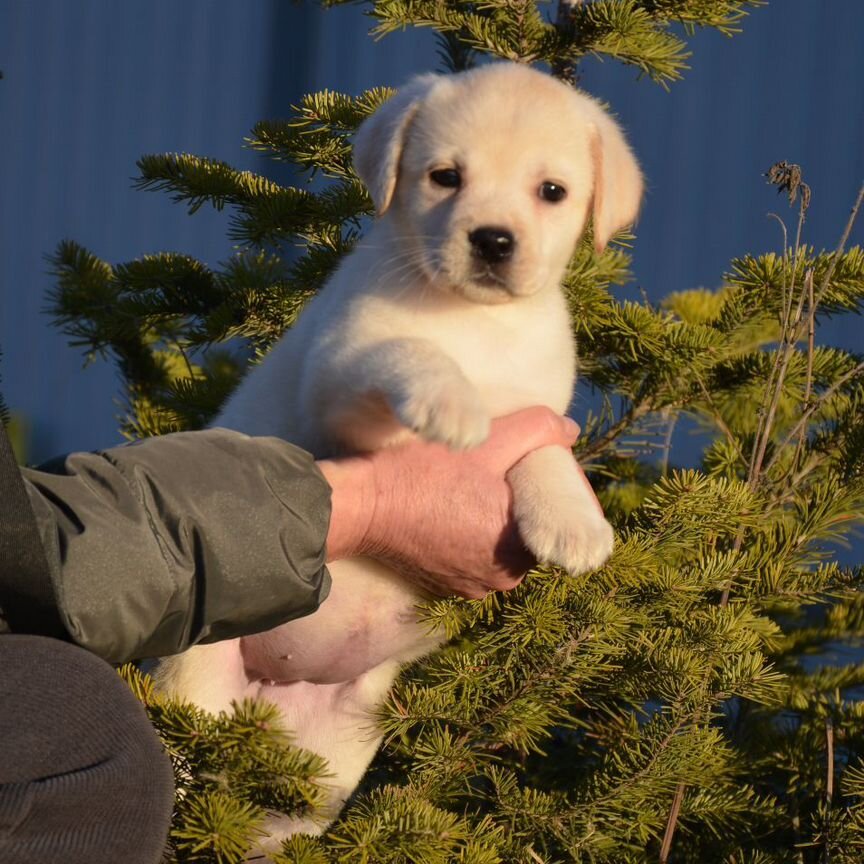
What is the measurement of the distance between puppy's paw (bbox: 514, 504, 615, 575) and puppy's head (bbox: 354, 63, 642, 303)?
0.53 meters

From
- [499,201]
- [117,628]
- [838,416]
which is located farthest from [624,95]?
[117,628]

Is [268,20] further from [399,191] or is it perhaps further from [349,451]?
[349,451]

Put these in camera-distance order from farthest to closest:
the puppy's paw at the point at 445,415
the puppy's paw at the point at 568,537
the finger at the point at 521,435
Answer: the finger at the point at 521,435
the puppy's paw at the point at 568,537
the puppy's paw at the point at 445,415

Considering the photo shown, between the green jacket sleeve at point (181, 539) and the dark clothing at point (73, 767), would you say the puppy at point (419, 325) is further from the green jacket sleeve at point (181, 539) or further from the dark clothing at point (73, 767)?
the dark clothing at point (73, 767)

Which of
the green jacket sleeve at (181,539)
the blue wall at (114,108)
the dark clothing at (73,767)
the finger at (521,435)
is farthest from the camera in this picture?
the blue wall at (114,108)

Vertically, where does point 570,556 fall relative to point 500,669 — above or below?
above

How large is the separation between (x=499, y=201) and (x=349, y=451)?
62 cm

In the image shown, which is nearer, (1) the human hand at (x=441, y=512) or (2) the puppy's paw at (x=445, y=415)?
(2) the puppy's paw at (x=445, y=415)

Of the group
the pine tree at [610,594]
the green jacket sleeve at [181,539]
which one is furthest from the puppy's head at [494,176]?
the green jacket sleeve at [181,539]

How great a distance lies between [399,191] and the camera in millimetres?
2621

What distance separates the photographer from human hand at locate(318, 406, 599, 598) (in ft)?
7.23

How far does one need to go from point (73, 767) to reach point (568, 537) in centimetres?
109

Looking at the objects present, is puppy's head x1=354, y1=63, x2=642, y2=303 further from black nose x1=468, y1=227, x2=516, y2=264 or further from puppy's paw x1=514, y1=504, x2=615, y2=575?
puppy's paw x1=514, y1=504, x2=615, y2=575

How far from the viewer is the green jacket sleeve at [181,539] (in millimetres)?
1538
